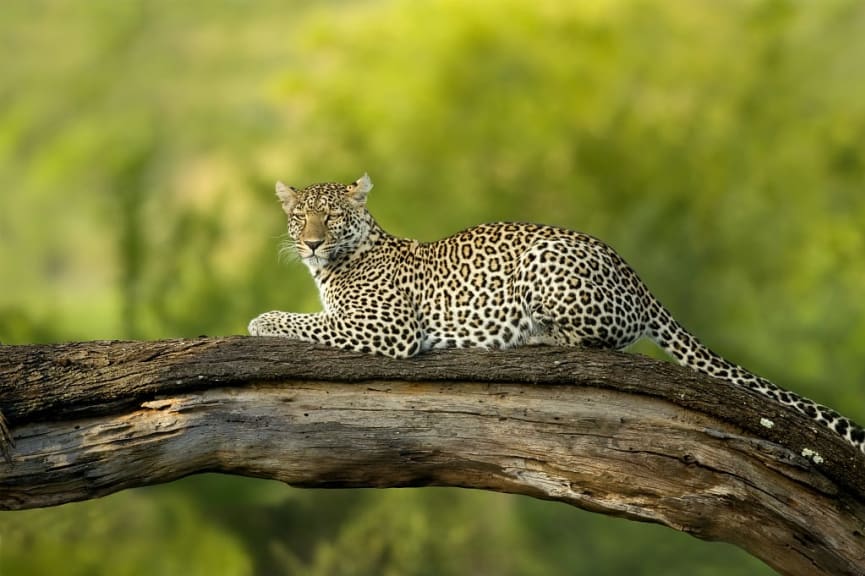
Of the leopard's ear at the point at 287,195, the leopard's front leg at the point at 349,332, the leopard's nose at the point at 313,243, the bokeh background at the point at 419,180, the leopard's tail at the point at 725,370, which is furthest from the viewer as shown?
the bokeh background at the point at 419,180

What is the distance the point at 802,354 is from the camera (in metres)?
24.2

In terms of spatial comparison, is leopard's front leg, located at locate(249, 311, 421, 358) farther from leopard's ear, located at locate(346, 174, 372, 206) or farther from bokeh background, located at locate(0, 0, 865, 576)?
bokeh background, located at locate(0, 0, 865, 576)

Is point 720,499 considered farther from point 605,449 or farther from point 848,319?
point 848,319

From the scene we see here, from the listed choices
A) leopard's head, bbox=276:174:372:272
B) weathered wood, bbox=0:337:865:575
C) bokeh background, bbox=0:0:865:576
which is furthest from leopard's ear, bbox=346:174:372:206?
bokeh background, bbox=0:0:865:576

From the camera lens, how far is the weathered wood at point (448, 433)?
24.7 ft

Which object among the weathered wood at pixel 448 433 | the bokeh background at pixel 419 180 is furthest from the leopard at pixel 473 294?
the bokeh background at pixel 419 180

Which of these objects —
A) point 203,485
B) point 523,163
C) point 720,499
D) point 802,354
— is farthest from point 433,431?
point 523,163

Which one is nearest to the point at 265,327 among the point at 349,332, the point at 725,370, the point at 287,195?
the point at 349,332

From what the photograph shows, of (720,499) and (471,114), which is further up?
(471,114)

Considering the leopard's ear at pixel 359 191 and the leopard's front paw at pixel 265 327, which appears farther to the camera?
the leopard's ear at pixel 359 191

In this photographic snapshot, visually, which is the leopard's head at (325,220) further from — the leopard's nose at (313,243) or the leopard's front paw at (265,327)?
the leopard's front paw at (265,327)

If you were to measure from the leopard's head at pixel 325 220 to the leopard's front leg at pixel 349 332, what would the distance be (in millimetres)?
576

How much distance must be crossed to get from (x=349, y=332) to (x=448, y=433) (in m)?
1.08

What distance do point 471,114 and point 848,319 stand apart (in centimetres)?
980
